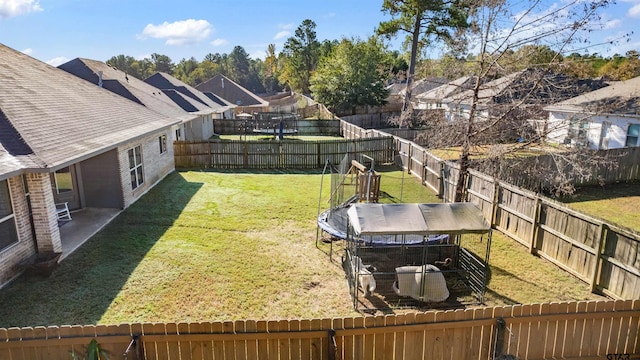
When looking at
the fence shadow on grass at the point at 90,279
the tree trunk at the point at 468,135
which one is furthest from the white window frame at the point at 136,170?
the tree trunk at the point at 468,135

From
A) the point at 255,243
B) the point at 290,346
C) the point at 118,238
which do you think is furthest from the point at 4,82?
the point at 290,346

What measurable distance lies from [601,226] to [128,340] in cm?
886

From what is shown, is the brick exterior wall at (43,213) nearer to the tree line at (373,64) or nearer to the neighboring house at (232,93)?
the tree line at (373,64)

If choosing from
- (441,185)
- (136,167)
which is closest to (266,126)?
(136,167)

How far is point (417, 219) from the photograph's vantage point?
7.49m

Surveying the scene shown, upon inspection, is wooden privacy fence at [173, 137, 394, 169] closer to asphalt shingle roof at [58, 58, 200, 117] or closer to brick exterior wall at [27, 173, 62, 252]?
asphalt shingle roof at [58, 58, 200, 117]

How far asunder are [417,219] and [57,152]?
340 inches

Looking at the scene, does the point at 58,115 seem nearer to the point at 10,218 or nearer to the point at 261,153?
the point at 10,218

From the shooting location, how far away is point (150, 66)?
349 ft

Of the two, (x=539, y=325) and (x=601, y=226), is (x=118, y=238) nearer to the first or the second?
(x=539, y=325)

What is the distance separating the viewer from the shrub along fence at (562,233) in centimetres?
746

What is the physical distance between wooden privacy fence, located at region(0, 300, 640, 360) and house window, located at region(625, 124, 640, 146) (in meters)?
20.0

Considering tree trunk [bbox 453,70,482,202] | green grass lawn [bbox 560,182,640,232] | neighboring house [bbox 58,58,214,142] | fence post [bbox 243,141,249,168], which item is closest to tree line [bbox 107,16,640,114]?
Result: tree trunk [bbox 453,70,482,202]

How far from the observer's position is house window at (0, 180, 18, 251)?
8109 millimetres
